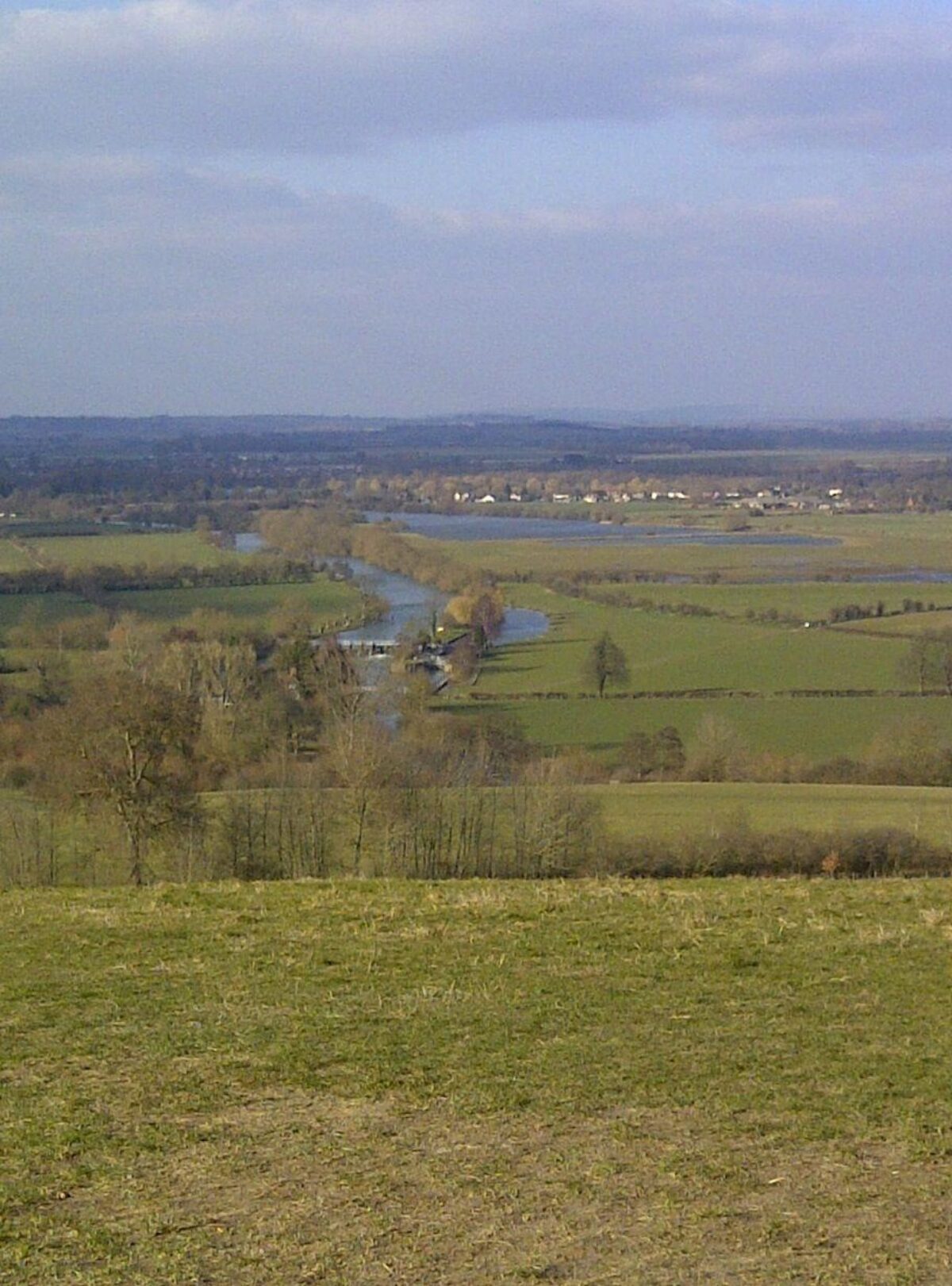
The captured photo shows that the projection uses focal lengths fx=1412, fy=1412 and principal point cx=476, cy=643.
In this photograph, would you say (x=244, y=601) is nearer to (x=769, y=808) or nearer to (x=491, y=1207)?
(x=769, y=808)

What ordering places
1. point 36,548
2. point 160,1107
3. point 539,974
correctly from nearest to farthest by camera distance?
1. point 160,1107
2. point 539,974
3. point 36,548

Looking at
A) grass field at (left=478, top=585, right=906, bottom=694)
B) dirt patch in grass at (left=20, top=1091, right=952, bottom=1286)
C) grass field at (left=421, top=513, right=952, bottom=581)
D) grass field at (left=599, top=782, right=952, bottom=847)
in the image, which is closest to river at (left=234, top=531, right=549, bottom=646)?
grass field at (left=478, top=585, right=906, bottom=694)

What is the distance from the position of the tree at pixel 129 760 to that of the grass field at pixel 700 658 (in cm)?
2459

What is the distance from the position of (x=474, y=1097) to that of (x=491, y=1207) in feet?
4.45

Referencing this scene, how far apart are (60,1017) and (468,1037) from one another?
2.55 meters

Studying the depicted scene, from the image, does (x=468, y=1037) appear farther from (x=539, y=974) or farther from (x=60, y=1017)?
(x=60, y=1017)

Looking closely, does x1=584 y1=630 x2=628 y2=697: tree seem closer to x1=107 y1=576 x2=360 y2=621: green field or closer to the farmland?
x1=107 y1=576 x2=360 y2=621: green field

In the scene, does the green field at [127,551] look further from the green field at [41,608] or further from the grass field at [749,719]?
the grass field at [749,719]

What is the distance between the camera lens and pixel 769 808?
2631 cm

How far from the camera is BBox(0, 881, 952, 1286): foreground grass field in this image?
5562 mm

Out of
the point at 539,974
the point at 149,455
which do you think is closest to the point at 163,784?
the point at 539,974

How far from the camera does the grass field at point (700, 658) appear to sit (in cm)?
4497

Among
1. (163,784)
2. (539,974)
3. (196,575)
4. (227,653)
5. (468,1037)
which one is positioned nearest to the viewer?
(468,1037)

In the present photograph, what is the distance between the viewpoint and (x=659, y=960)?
10180 millimetres
